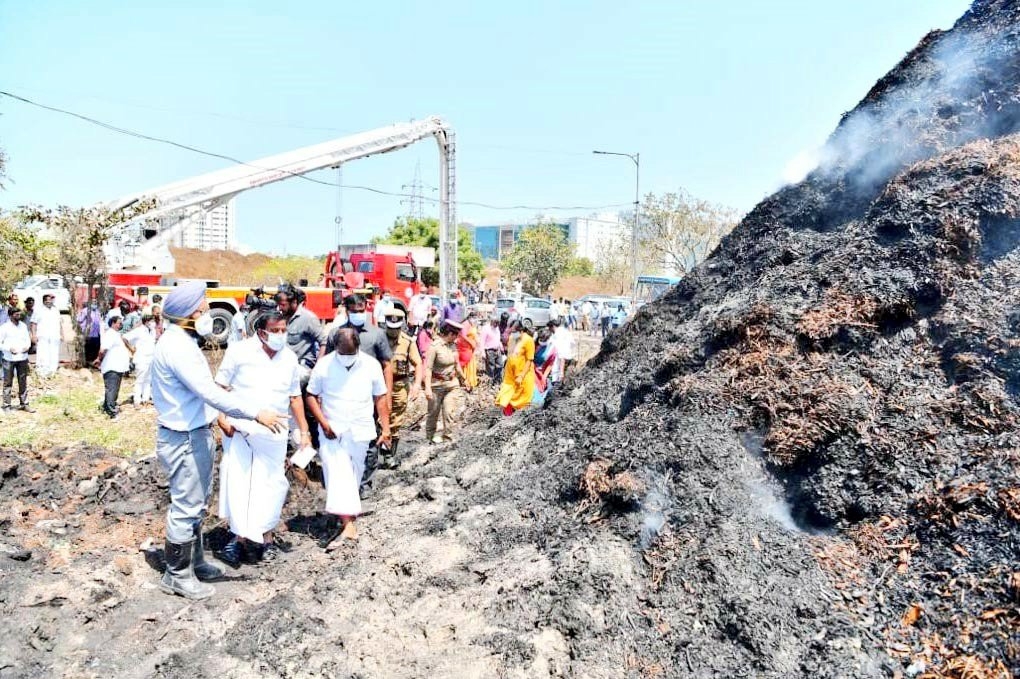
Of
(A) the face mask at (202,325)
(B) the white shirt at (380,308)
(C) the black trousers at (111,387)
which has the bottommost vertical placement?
(C) the black trousers at (111,387)

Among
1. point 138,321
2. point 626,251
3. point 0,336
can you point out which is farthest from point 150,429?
point 626,251

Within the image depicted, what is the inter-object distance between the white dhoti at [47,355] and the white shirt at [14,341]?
2.31 meters

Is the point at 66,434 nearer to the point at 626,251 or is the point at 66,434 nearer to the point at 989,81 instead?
the point at 989,81

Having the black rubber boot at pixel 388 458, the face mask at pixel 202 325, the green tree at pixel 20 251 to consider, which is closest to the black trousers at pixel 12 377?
the green tree at pixel 20 251

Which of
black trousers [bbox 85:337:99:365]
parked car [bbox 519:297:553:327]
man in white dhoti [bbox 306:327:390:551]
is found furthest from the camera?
parked car [bbox 519:297:553:327]

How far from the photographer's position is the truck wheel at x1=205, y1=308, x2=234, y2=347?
1622 centimetres

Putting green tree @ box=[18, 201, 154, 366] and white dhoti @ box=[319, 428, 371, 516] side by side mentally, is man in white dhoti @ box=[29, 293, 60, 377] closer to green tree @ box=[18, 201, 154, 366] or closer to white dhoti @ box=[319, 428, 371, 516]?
green tree @ box=[18, 201, 154, 366]

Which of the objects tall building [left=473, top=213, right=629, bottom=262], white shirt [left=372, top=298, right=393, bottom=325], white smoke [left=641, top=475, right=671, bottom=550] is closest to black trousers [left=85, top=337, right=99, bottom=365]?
white shirt [left=372, top=298, right=393, bottom=325]

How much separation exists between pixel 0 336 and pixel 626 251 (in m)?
48.0

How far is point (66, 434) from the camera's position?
354 inches

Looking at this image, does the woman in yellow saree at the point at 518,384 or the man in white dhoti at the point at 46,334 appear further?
the man in white dhoti at the point at 46,334

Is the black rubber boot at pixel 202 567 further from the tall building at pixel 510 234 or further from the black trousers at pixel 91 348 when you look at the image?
the tall building at pixel 510 234

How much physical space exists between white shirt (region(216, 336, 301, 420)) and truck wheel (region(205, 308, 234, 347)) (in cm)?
1202

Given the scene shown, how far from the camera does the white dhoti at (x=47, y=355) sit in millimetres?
12266
